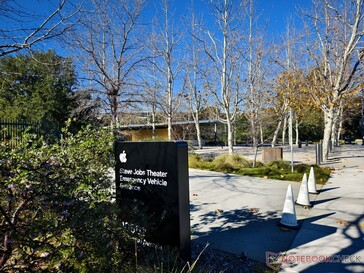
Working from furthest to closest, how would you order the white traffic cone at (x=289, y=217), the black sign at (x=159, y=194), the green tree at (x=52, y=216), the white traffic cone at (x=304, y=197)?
the white traffic cone at (x=304, y=197) < the white traffic cone at (x=289, y=217) < the black sign at (x=159, y=194) < the green tree at (x=52, y=216)

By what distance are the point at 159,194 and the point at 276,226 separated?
8.37 ft

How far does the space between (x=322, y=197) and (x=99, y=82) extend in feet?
40.2

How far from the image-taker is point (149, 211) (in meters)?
3.43

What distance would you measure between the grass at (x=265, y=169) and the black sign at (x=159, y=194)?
6995mm

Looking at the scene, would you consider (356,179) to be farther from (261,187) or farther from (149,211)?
(149,211)

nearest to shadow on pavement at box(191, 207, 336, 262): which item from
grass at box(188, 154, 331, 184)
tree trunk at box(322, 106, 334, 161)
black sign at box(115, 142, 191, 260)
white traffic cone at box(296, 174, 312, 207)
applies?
white traffic cone at box(296, 174, 312, 207)

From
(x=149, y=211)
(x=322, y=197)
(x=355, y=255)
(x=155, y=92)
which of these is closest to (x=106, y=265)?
(x=149, y=211)

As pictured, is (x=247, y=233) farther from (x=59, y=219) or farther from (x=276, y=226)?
(x=59, y=219)

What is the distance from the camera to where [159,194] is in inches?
130

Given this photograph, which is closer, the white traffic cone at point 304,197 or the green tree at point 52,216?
the green tree at point 52,216

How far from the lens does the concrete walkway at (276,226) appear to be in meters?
3.56

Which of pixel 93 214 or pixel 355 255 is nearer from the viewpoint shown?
pixel 93 214

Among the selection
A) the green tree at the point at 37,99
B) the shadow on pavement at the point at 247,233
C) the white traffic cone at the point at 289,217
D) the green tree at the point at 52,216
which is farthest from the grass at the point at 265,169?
the green tree at the point at 37,99

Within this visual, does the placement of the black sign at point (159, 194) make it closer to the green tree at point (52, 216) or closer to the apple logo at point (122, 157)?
the apple logo at point (122, 157)
